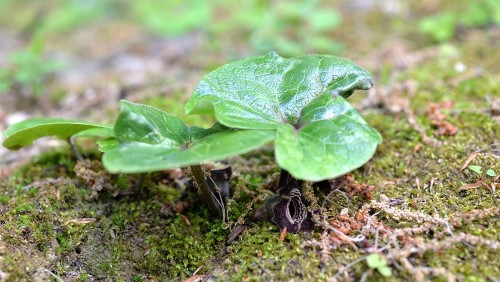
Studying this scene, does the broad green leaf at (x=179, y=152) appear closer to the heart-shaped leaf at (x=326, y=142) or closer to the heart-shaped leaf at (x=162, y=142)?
the heart-shaped leaf at (x=162, y=142)

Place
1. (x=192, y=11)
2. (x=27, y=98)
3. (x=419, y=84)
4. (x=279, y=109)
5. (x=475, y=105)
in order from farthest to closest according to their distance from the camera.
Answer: (x=192, y=11)
(x=27, y=98)
(x=419, y=84)
(x=475, y=105)
(x=279, y=109)

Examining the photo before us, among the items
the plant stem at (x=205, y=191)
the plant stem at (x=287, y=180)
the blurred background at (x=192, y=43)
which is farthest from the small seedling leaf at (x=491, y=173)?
the blurred background at (x=192, y=43)

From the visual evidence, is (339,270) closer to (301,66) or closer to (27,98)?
(301,66)

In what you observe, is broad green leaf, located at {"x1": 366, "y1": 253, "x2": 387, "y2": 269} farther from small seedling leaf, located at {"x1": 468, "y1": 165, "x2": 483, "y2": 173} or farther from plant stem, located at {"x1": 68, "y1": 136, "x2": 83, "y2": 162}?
plant stem, located at {"x1": 68, "y1": 136, "x2": 83, "y2": 162}

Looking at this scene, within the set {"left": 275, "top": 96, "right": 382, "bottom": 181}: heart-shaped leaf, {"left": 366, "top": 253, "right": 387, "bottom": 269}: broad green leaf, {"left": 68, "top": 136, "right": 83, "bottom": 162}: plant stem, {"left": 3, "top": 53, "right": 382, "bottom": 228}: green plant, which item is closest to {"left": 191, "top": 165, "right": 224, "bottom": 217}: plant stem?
{"left": 3, "top": 53, "right": 382, "bottom": 228}: green plant

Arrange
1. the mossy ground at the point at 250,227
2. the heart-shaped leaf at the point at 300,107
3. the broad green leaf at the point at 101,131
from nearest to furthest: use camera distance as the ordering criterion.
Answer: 1. the heart-shaped leaf at the point at 300,107
2. the mossy ground at the point at 250,227
3. the broad green leaf at the point at 101,131

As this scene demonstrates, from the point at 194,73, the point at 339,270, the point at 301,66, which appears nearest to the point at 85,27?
the point at 194,73
